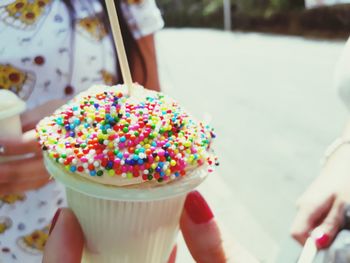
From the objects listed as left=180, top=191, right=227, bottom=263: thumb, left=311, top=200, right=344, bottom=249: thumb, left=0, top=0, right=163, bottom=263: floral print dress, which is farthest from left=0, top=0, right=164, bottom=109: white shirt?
left=311, top=200, right=344, bottom=249: thumb

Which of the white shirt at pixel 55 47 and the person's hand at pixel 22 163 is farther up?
the white shirt at pixel 55 47

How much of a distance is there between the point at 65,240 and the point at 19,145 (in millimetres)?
268

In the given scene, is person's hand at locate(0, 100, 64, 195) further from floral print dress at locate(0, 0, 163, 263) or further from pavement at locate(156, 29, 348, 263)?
pavement at locate(156, 29, 348, 263)

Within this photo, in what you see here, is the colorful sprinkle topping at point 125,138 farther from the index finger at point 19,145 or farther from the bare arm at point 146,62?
the bare arm at point 146,62

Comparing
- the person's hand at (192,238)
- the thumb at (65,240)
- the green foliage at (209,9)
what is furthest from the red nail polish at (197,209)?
the green foliage at (209,9)

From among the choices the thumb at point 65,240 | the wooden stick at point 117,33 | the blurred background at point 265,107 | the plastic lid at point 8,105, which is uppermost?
the wooden stick at point 117,33

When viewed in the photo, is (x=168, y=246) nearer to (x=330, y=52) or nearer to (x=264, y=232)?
(x=264, y=232)

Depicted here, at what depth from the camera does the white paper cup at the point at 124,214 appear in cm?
90

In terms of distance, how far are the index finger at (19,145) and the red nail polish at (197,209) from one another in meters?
0.32

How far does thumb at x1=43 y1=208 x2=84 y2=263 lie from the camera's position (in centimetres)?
85

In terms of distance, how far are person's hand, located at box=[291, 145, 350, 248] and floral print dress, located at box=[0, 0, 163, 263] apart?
22.1 inches

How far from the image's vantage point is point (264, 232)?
10.00 ft

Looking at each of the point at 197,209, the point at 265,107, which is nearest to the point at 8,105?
the point at 197,209

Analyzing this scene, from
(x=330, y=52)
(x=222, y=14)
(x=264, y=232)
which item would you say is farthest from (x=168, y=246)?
(x=222, y=14)
